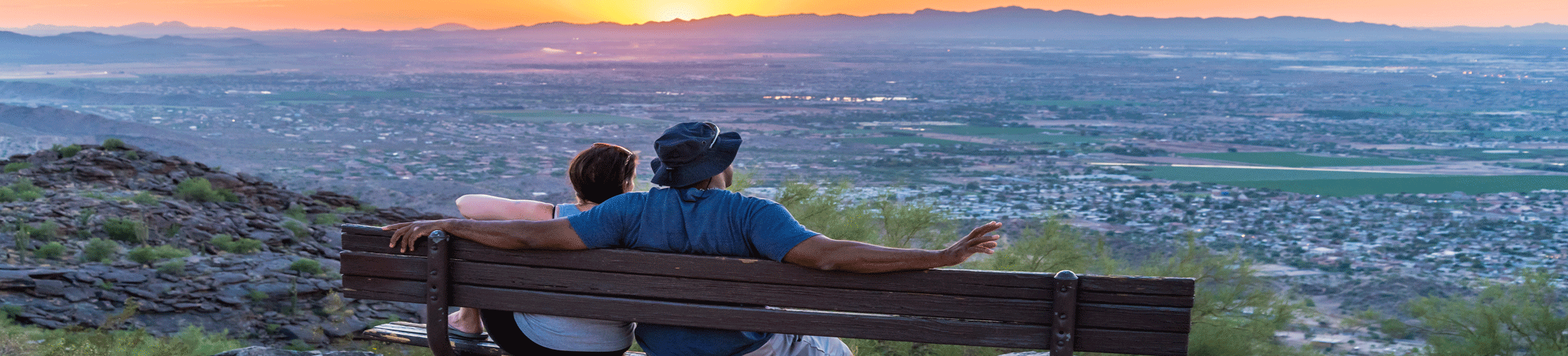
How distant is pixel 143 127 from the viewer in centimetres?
6131

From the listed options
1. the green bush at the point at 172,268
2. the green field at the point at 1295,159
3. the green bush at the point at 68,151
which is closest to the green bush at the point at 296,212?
the green bush at the point at 68,151

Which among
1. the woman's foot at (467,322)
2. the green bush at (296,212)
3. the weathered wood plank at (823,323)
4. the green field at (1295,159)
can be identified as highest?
the weathered wood plank at (823,323)

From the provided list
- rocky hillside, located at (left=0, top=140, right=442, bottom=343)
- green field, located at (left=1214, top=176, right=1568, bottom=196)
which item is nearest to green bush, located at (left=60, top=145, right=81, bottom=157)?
rocky hillside, located at (left=0, top=140, right=442, bottom=343)

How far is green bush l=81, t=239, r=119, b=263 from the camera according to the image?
862cm

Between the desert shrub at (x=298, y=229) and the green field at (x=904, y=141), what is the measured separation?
45.6 metres

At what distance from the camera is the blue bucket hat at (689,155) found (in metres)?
2.90

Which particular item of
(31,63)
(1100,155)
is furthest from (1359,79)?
(31,63)

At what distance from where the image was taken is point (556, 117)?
7450 cm

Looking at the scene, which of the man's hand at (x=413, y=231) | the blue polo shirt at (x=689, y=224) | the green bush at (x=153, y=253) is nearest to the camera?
the blue polo shirt at (x=689, y=224)

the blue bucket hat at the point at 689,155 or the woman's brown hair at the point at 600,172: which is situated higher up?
the blue bucket hat at the point at 689,155

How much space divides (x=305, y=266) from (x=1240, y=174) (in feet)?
138

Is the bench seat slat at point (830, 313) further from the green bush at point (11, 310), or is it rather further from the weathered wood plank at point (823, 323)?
the green bush at point (11, 310)

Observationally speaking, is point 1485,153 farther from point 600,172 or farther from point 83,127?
point 83,127

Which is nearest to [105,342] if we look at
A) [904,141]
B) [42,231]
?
[42,231]
